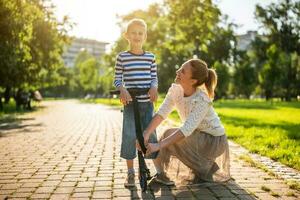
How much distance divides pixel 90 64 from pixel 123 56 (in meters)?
69.4

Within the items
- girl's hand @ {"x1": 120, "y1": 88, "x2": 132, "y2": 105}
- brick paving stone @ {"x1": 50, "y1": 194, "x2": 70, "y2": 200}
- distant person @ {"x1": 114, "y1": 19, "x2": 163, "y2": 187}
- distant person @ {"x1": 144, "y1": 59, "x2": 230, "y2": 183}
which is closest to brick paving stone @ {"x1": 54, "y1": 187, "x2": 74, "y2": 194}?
brick paving stone @ {"x1": 50, "y1": 194, "x2": 70, "y2": 200}

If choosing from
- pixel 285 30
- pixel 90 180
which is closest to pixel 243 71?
pixel 285 30

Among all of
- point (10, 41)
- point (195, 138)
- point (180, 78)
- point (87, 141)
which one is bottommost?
point (87, 141)

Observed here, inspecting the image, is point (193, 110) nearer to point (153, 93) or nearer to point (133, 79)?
point (153, 93)

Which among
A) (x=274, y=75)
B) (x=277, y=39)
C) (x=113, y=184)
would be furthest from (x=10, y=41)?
(x=277, y=39)

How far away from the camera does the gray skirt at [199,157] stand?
17.0 feet

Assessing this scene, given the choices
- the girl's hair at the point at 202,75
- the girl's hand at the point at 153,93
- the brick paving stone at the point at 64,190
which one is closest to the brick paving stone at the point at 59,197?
the brick paving stone at the point at 64,190

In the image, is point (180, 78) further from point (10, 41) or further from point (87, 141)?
point (10, 41)

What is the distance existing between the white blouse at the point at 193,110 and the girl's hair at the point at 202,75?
113 millimetres

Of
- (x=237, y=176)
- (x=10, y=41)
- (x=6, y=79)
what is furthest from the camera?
(x=6, y=79)

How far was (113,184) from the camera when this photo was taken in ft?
18.1

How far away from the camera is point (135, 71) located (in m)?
5.46

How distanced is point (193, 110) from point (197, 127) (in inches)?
15.8

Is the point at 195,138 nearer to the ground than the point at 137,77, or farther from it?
nearer to the ground
